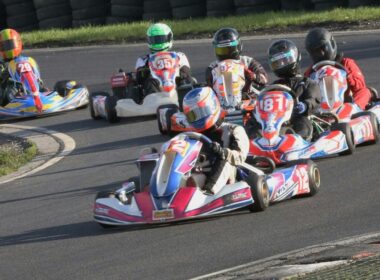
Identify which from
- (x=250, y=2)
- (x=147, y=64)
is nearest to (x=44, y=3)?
(x=250, y=2)

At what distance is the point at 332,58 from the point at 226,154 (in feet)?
12.6

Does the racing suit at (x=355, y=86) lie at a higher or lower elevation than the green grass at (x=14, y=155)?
higher

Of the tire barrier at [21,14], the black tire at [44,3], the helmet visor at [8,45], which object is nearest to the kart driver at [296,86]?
the helmet visor at [8,45]

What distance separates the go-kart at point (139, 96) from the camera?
49.0 ft

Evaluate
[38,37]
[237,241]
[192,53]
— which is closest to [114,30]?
[38,37]

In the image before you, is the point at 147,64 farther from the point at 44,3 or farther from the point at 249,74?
the point at 44,3

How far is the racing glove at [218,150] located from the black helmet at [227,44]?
15.3 feet

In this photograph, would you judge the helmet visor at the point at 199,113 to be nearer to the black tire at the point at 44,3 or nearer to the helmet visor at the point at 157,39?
the helmet visor at the point at 157,39

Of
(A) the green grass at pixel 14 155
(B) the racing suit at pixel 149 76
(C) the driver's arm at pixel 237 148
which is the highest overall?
(C) the driver's arm at pixel 237 148

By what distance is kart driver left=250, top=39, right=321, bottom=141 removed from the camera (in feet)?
36.7

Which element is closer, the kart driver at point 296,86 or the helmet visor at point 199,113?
the helmet visor at point 199,113

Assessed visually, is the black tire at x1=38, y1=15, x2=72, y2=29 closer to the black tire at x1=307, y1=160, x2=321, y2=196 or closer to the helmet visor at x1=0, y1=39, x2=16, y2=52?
the helmet visor at x1=0, y1=39, x2=16, y2=52

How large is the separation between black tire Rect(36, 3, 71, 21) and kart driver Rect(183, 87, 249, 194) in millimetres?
16055

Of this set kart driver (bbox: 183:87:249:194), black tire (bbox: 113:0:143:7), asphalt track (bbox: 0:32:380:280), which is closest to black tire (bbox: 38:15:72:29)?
black tire (bbox: 113:0:143:7)
